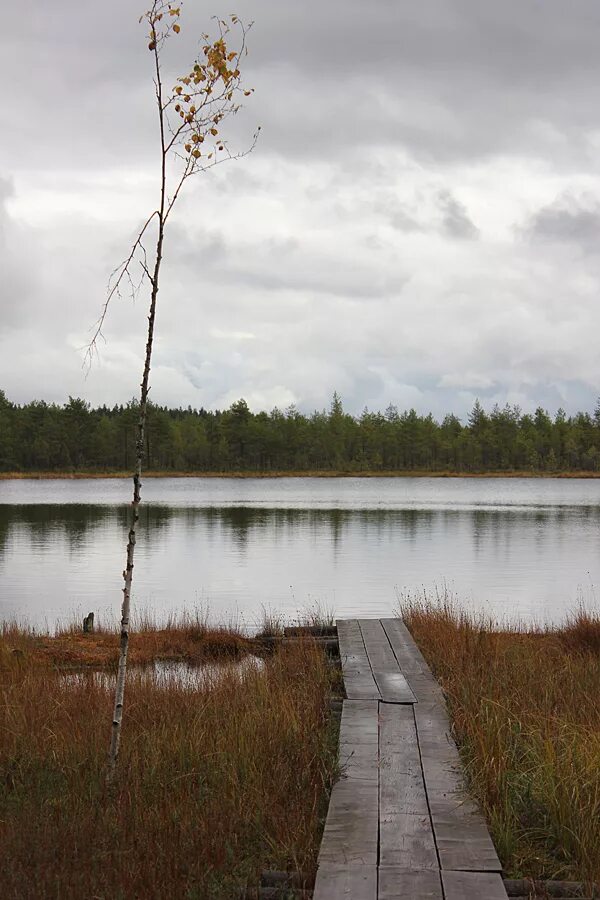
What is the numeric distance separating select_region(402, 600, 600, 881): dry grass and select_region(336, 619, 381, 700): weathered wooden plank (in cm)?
76

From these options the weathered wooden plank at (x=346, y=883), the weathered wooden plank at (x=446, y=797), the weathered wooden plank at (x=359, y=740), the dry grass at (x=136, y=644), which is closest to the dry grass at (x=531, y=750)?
the weathered wooden plank at (x=446, y=797)

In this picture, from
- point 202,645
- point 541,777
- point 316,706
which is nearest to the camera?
point 541,777

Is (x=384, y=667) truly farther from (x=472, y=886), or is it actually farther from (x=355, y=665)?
(x=472, y=886)

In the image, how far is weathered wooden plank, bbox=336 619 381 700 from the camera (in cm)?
848

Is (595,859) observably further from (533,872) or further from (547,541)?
(547,541)

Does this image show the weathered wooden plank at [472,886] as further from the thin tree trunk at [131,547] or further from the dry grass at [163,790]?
the thin tree trunk at [131,547]

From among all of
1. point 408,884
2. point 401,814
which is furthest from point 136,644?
point 408,884

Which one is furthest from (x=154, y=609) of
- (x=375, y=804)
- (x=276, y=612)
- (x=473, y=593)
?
(x=375, y=804)

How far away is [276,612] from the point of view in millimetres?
19562

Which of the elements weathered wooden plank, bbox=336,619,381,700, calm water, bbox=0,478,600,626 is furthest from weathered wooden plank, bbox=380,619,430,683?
calm water, bbox=0,478,600,626

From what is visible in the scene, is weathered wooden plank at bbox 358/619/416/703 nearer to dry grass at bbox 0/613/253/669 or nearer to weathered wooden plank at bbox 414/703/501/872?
weathered wooden plank at bbox 414/703/501/872

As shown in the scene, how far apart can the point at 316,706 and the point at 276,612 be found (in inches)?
456

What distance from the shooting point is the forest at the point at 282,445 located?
122000mm

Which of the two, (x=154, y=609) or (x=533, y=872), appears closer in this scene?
(x=533, y=872)
